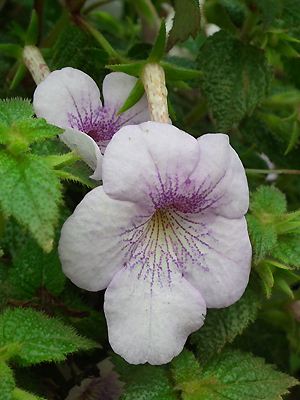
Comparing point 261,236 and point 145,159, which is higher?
point 145,159

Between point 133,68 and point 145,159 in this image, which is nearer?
point 145,159

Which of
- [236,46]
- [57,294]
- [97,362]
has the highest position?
[236,46]

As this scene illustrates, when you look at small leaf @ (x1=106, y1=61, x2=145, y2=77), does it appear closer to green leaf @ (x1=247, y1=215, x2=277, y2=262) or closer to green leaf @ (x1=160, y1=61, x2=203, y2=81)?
green leaf @ (x1=160, y1=61, x2=203, y2=81)

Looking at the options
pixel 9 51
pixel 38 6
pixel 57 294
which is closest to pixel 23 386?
pixel 57 294

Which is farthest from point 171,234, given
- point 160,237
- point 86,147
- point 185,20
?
point 185,20

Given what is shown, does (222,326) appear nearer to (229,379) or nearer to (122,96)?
(229,379)

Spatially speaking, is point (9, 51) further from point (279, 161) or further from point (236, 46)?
point (279, 161)

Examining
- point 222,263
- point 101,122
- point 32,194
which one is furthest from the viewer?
point 101,122
